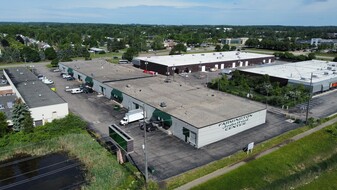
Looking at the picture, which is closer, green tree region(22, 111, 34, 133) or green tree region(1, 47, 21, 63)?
green tree region(22, 111, 34, 133)

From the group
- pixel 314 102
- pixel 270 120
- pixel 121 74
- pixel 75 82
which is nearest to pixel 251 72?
pixel 314 102

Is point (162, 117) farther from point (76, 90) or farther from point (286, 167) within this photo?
point (76, 90)

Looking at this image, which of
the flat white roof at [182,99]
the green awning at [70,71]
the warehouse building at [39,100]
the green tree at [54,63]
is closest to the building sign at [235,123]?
the flat white roof at [182,99]

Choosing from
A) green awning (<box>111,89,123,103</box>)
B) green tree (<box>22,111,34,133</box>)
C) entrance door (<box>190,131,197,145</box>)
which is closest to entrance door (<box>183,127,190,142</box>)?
entrance door (<box>190,131,197,145</box>)

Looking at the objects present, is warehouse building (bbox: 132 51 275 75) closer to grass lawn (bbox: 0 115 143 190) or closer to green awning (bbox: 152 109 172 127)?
green awning (bbox: 152 109 172 127)

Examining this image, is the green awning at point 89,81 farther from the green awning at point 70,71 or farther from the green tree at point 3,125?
the green tree at point 3,125

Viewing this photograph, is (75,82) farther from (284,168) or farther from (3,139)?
(284,168)
